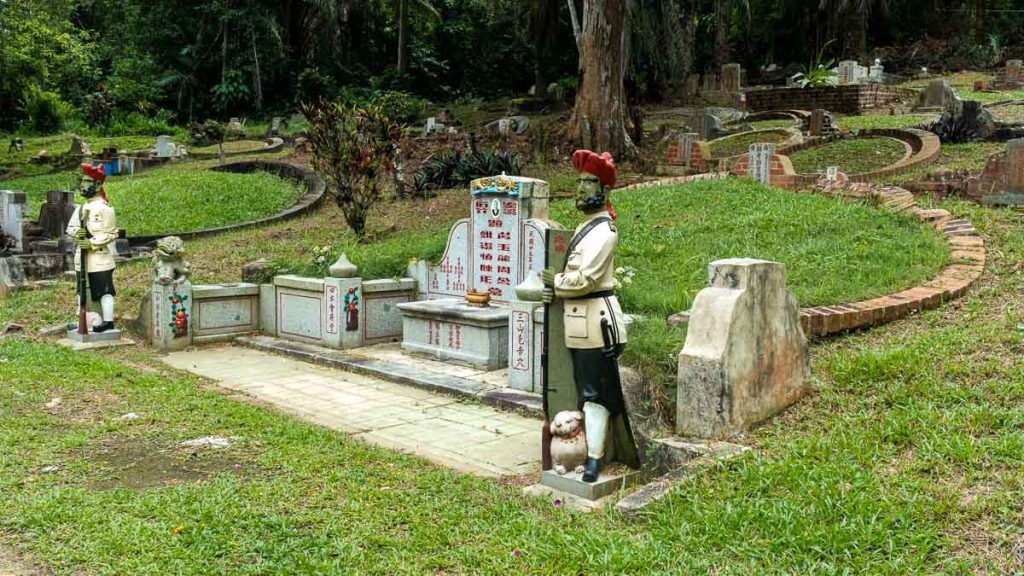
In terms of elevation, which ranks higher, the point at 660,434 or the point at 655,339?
the point at 655,339

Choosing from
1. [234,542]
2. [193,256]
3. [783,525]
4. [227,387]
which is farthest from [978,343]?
[193,256]

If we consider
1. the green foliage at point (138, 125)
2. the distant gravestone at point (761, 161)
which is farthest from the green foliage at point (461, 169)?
the green foliage at point (138, 125)

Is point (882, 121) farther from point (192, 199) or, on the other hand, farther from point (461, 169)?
point (192, 199)

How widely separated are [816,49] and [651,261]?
98.7ft

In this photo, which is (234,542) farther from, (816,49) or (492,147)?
(816,49)

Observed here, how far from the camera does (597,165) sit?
4.89m

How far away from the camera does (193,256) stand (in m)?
14.0

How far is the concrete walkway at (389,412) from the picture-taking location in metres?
6.00

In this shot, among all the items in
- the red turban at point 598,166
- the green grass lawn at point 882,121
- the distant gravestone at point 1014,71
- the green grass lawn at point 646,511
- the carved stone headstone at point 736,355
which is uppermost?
the distant gravestone at point 1014,71

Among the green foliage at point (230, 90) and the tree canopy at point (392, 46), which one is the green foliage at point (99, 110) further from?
the green foliage at point (230, 90)

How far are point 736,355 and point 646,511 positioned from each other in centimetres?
109

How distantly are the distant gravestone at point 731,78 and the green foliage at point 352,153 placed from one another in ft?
68.4

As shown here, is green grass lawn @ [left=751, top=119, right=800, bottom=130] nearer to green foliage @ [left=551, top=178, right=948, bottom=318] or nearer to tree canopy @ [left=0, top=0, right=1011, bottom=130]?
tree canopy @ [left=0, top=0, right=1011, bottom=130]

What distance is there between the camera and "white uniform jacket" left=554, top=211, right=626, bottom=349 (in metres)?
4.76
